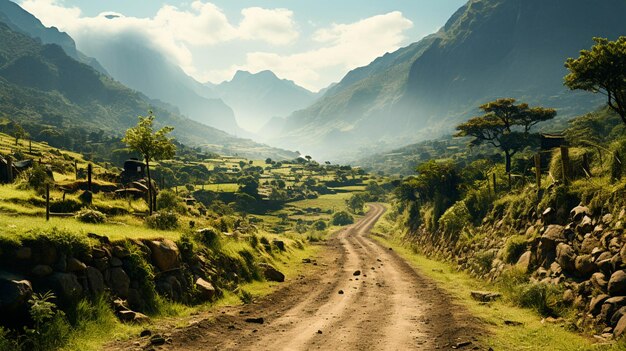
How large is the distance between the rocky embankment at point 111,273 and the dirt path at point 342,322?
7.46 feet

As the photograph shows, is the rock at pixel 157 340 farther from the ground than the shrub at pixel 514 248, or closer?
closer

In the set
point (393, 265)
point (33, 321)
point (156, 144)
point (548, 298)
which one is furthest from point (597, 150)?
point (156, 144)

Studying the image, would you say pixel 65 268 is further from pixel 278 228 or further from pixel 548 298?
pixel 278 228

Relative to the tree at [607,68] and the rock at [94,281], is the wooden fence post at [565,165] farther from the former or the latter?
the rock at [94,281]

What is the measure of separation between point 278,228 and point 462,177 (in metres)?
Result: 74.3

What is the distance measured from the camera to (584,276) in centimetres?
1577

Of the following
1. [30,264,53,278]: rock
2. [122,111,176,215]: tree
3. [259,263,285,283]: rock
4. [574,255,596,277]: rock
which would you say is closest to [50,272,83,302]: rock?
[30,264,53,278]: rock

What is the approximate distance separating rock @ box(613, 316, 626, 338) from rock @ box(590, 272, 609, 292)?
6.26 feet

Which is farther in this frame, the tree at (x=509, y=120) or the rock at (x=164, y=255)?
the tree at (x=509, y=120)

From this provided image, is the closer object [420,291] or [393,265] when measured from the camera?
[420,291]

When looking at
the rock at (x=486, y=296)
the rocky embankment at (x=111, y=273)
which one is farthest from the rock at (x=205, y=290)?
the rock at (x=486, y=296)

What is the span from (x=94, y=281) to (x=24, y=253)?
2.43 metres

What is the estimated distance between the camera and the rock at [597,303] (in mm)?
13945

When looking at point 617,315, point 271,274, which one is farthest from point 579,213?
point 271,274
